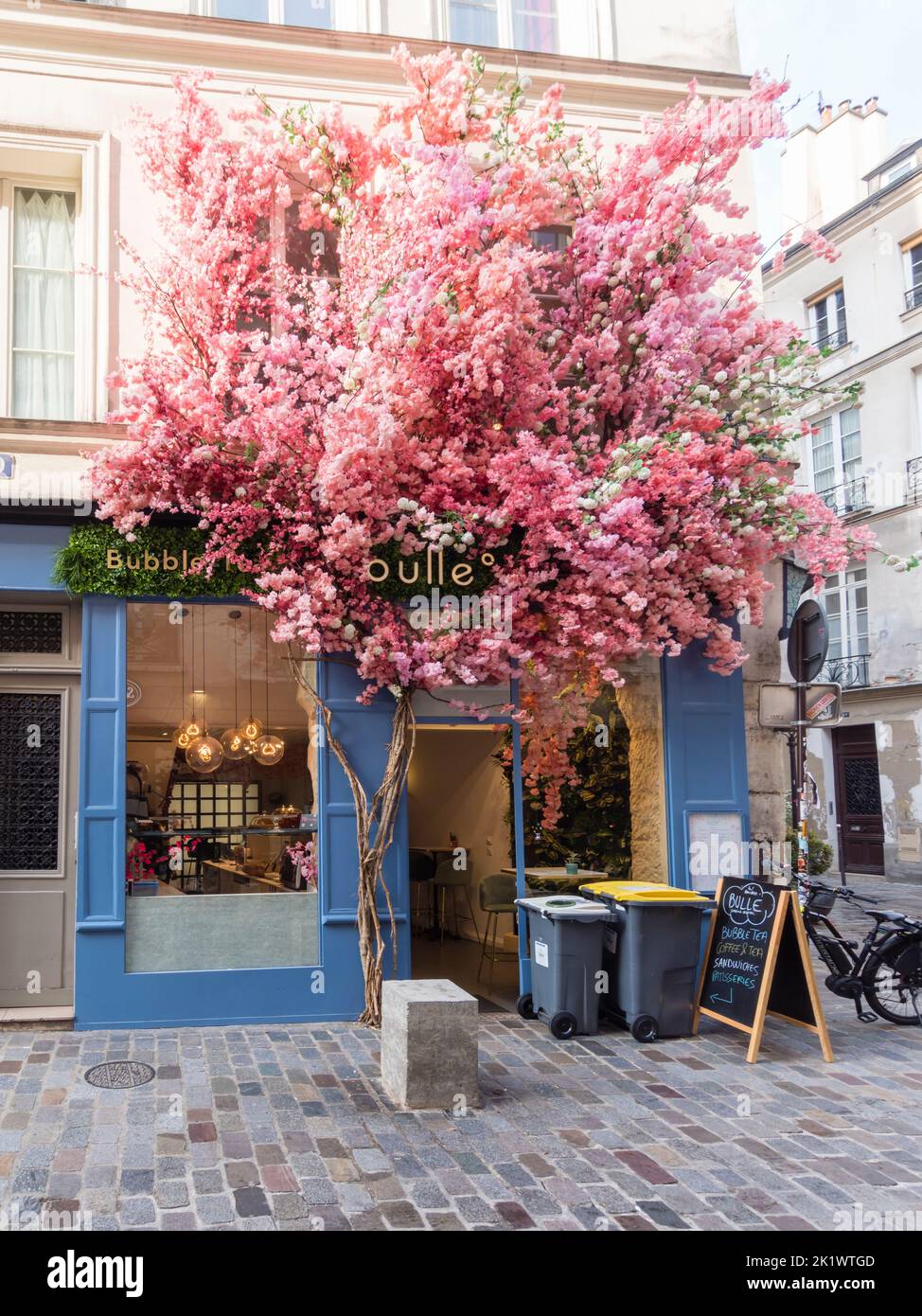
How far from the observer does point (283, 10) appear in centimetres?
1010

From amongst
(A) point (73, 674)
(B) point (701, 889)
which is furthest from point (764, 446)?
(A) point (73, 674)

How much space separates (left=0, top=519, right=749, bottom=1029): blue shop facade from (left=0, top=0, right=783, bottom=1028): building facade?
16mm

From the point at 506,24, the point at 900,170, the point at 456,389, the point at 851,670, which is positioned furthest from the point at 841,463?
the point at 456,389

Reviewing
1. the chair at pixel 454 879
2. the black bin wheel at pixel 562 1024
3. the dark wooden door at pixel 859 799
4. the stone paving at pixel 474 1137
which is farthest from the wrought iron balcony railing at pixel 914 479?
the black bin wheel at pixel 562 1024

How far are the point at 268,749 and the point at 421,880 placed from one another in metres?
5.22

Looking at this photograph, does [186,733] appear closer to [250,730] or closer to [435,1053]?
[250,730]

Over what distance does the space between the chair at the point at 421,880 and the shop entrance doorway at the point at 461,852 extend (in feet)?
0.04

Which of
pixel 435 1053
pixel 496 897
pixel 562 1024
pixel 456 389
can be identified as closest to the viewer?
pixel 435 1053

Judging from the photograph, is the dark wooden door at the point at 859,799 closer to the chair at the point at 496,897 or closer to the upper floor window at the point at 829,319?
the upper floor window at the point at 829,319

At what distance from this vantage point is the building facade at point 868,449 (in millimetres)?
23172

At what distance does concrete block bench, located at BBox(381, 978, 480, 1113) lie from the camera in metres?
6.34

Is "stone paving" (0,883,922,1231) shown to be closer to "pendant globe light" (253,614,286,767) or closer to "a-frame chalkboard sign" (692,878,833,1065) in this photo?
"a-frame chalkboard sign" (692,878,833,1065)

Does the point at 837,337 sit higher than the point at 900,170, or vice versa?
the point at 900,170

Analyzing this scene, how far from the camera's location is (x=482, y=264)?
8.19 meters
